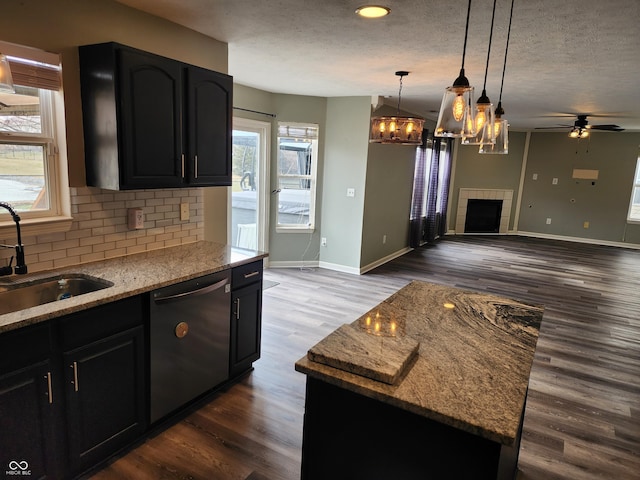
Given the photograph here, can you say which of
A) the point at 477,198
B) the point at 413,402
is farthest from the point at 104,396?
the point at 477,198

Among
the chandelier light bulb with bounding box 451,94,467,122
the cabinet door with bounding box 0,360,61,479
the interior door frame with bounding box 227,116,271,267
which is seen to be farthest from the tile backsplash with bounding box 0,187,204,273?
the interior door frame with bounding box 227,116,271,267

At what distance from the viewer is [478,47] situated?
300cm

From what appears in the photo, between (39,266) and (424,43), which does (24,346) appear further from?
(424,43)

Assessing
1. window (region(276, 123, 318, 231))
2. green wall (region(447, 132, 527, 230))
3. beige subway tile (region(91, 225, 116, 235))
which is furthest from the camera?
green wall (region(447, 132, 527, 230))

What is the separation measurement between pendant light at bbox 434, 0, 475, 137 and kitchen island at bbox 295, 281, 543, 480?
0.86 m

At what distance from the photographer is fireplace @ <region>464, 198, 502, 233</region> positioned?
9758mm

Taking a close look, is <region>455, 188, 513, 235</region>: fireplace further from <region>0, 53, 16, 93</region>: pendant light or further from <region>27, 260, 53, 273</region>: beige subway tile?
<region>0, 53, 16, 93</region>: pendant light

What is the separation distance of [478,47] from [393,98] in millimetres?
2611

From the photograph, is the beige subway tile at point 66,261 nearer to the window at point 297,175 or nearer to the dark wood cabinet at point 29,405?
the dark wood cabinet at point 29,405

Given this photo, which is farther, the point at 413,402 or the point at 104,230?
the point at 104,230

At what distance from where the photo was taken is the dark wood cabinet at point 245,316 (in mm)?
2746

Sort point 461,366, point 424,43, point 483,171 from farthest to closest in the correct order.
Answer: point 483,171
point 424,43
point 461,366

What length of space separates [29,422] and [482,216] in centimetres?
967

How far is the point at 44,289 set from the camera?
84.4 inches
